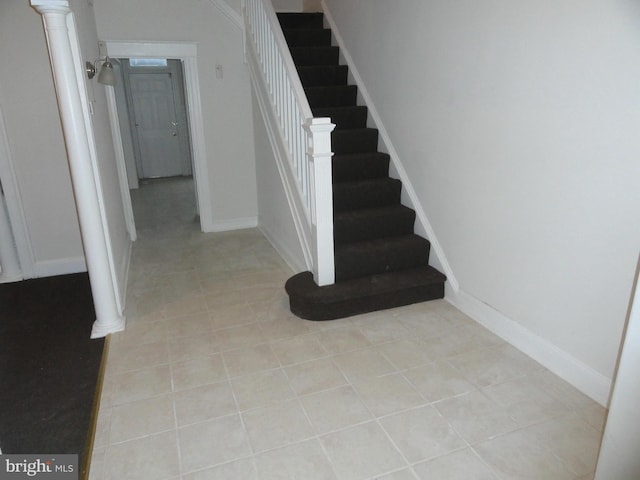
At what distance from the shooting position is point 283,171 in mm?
3664

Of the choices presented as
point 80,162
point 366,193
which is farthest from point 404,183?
point 80,162

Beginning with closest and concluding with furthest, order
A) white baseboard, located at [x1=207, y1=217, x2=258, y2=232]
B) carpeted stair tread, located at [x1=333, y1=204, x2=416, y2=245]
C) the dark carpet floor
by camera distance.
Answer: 1. the dark carpet floor
2. carpeted stair tread, located at [x1=333, y1=204, x2=416, y2=245]
3. white baseboard, located at [x1=207, y1=217, x2=258, y2=232]

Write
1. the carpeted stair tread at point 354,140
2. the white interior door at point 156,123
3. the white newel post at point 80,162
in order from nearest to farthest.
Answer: the white newel post at point 80,162 < the carpeted stair tread at point 354,140 < the white interior door at point 156,123

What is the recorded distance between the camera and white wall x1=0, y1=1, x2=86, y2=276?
10.8 ft

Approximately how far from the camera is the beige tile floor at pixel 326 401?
174cm

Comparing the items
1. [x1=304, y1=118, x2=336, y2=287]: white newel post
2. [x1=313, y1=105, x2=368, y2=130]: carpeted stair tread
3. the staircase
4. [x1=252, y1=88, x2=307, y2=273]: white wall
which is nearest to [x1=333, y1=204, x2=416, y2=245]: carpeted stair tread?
the staircase

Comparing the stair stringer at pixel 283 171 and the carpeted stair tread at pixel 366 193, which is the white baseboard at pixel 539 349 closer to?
the carpeted stair tread at pixel 366 193

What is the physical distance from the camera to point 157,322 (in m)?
2.89

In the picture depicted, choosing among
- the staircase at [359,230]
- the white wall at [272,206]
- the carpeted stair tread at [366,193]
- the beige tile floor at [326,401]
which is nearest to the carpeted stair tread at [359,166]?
the staircase at [359,230]

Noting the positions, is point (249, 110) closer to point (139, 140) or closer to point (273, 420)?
point (273, 420)

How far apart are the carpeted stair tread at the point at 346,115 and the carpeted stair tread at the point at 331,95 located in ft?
0.40

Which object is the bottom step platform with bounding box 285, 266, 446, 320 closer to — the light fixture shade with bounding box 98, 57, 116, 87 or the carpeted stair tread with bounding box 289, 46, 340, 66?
the light fixture shade with bounding box 98, 57, 116, 87

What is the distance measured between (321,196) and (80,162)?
1405 millimetres

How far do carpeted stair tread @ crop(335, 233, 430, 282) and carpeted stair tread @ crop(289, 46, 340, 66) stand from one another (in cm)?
206
